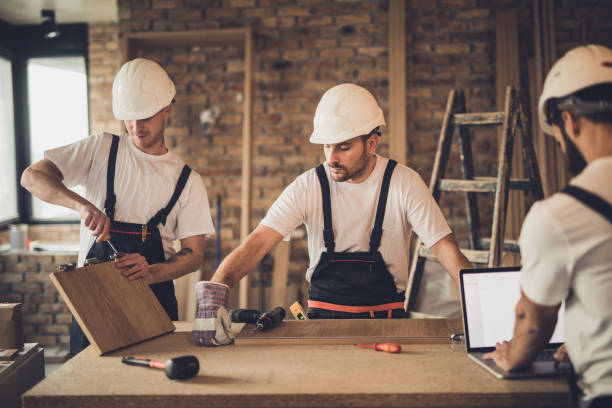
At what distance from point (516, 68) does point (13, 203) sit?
16.1 ft

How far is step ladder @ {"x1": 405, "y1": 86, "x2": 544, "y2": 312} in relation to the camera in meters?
2.84

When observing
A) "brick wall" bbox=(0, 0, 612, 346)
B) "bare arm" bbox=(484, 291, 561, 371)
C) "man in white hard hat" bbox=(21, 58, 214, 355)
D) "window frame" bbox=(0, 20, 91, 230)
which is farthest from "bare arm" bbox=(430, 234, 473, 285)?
"window frame" bbox=(0, 20, 91, 230)

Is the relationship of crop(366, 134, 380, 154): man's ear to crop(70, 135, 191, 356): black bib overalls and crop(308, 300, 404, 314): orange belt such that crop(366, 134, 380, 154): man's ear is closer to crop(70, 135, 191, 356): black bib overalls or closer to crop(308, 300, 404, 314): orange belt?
crop(308, 300, 404, 314): orange belt

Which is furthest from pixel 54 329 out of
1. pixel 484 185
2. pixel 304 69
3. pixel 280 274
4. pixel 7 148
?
pixel 484 185

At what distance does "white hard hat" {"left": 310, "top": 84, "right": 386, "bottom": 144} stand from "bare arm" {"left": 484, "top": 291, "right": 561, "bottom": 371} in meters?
1.09

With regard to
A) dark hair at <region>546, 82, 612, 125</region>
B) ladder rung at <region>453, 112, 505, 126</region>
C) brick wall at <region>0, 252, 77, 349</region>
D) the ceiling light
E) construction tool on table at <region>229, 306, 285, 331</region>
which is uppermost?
the ceiling light

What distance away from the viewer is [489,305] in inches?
61.1

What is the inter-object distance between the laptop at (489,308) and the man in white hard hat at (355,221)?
0.51 m

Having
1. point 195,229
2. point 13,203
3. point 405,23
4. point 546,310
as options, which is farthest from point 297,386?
point 13,203

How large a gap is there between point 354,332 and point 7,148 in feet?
15.1

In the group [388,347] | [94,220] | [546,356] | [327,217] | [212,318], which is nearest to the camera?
[546,356]

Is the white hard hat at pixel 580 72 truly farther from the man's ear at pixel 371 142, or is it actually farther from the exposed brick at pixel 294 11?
the exposed brick at pixel 294 11

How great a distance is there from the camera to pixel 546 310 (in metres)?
1.20

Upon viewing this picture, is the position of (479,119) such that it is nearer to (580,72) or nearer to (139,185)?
(580,72)
